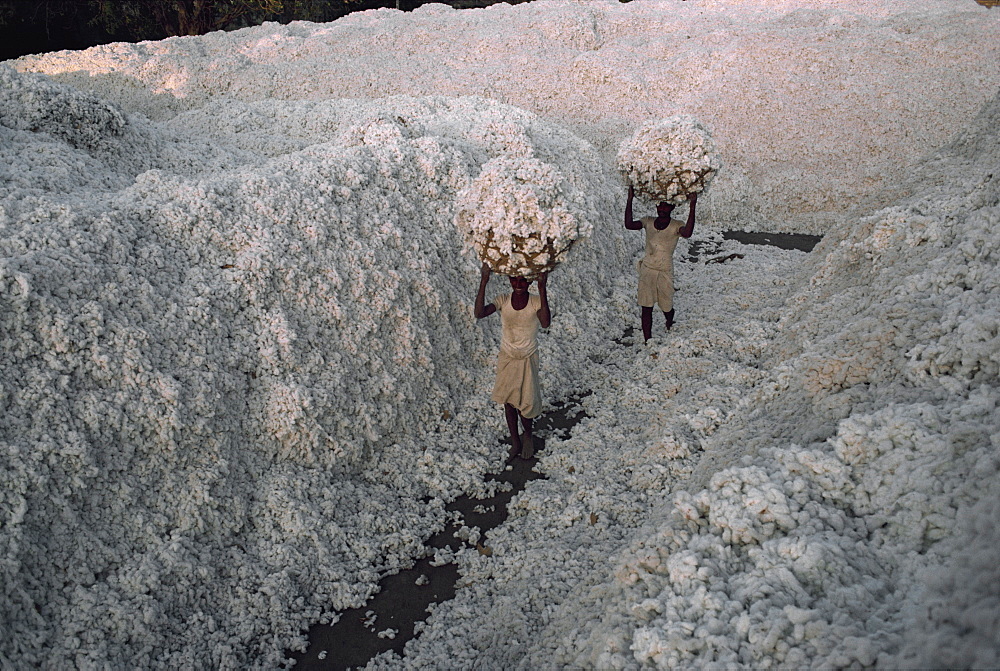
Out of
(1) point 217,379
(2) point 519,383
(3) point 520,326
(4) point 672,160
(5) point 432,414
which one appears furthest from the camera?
(4) point 672,160

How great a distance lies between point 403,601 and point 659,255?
3.53 m

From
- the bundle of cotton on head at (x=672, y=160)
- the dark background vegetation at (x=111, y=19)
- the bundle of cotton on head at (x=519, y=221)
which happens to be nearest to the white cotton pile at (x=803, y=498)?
the bundle of cotton on head at (x=672, y=160)

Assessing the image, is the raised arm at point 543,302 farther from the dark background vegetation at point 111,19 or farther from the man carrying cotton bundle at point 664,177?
the dark background vegetation at point 111,19

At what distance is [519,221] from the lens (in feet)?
11.8

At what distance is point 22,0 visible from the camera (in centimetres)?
1291

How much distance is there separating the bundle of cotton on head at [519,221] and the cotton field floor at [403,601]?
1434 mm

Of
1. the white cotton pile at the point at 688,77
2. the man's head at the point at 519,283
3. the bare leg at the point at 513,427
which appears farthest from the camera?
the white cotton pile at the point at 688,77

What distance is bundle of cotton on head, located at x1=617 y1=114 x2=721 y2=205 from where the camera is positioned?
16.5 ft

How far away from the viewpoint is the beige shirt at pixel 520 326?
3900 millimetres

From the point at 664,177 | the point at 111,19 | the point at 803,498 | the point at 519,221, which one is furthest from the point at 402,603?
the point at 111,19

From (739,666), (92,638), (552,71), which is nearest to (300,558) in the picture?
(92,638)

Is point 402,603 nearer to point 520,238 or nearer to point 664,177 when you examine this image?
point 520,238

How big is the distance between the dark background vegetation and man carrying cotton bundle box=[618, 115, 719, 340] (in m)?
11.9

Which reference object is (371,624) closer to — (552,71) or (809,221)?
(809,221)
